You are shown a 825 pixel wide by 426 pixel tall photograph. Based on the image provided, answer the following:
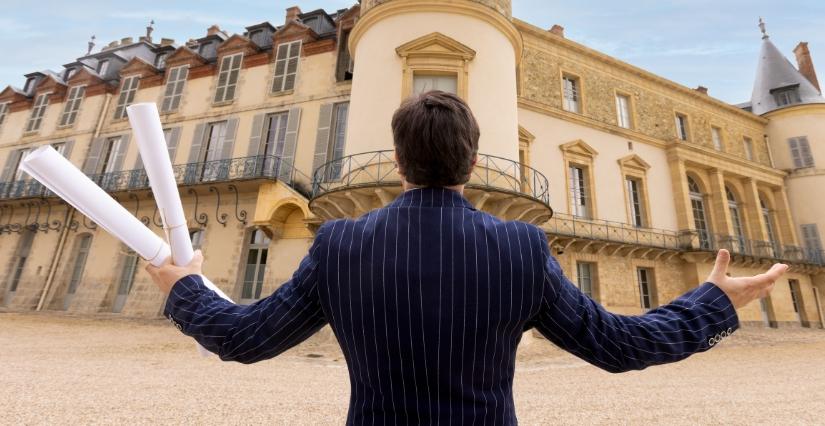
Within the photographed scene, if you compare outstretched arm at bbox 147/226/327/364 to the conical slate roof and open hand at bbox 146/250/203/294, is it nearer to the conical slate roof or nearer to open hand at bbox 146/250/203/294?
open hand at bbox 146/250/203/294

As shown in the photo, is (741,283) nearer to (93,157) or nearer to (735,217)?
(93,157)

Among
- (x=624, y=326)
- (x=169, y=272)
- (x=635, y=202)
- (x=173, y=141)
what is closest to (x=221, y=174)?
(x=173, y=141)

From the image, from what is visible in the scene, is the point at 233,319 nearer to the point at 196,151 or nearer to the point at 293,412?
A: the point at 293,412

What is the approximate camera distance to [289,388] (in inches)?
209

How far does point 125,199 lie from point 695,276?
22.9 meters

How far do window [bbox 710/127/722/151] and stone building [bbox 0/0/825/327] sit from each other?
15 centimetres

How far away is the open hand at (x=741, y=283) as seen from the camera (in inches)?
41.2

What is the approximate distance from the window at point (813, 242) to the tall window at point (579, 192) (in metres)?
14.4

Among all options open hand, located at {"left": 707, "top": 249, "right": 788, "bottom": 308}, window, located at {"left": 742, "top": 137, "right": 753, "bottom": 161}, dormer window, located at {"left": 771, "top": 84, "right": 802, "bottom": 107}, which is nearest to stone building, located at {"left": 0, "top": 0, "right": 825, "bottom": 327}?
window, located at {"left": 742, "top": 137, "right": 753, "bottom": 161}

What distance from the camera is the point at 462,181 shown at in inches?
42.8

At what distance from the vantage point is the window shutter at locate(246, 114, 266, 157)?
15266 millimetres

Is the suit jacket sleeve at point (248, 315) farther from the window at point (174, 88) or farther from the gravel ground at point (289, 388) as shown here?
the window at point (174, 88)

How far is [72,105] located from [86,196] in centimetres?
2530

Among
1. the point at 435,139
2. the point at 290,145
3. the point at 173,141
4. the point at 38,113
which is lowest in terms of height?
the point at 435,139
